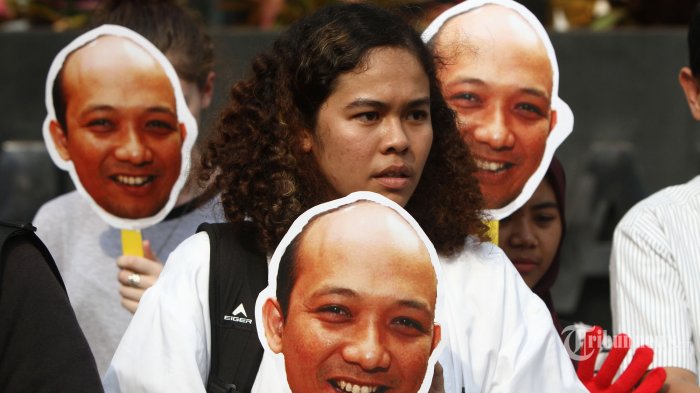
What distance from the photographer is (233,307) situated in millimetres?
2510

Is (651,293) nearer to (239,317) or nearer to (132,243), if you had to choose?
(239,317)

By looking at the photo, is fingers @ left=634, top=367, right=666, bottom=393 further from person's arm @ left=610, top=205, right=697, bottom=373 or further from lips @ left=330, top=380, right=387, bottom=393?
lips @ left=330, top=380, right=387, bottom=393

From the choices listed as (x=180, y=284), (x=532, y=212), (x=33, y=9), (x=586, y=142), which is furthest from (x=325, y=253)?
(x=33, y=9)

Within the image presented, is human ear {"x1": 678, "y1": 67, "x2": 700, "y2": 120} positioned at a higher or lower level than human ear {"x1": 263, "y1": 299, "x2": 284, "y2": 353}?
higher

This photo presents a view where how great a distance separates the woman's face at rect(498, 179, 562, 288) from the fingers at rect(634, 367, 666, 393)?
47cm

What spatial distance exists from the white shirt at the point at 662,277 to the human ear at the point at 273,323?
111 centimetres

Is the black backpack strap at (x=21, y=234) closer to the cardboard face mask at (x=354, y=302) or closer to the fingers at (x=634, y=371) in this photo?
the cardboard face mask at (x=354, y=302)

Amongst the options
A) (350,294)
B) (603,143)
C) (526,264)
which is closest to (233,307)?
(350,294)

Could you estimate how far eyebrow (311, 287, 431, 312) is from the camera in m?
2.28

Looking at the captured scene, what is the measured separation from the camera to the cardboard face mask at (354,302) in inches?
89.2

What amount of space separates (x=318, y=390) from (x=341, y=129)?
57cm

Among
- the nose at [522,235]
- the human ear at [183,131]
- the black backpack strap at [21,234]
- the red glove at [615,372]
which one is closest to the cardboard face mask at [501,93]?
the nose at [522,235]

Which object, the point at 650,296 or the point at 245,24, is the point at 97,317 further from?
the point at 245,24

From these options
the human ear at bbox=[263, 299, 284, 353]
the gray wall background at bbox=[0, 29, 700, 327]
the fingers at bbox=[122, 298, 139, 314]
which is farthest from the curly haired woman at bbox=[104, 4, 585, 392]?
the gray wall background at bbox=[0, 29, 700, 327]
